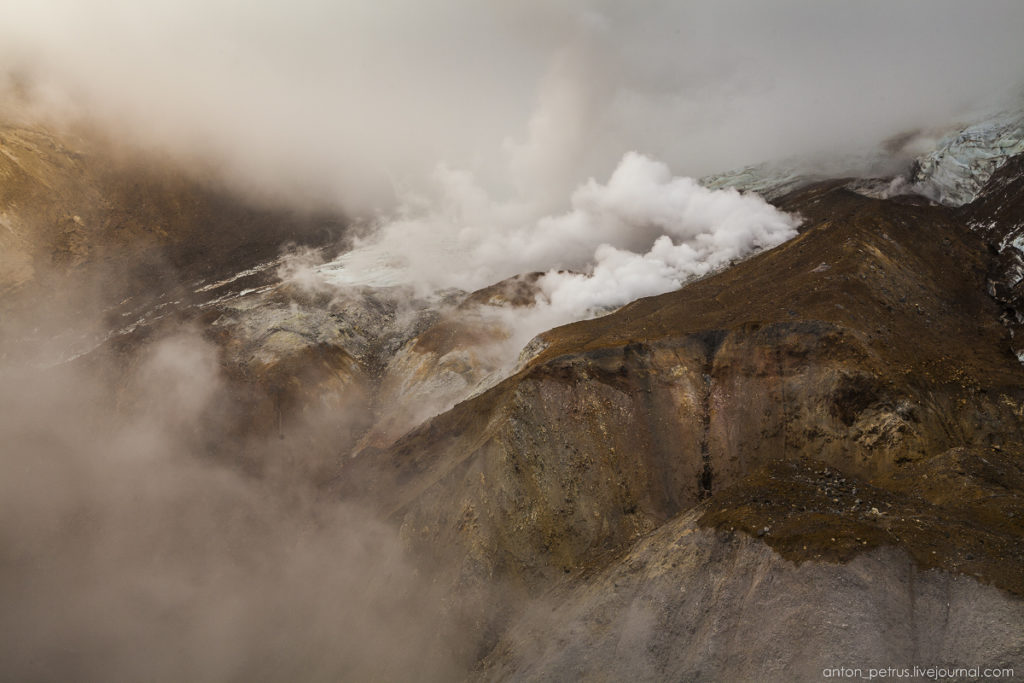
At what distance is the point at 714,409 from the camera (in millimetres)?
28172

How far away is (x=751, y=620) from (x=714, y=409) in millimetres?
12745

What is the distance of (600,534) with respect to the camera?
83.6ft

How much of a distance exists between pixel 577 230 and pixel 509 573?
162 ft

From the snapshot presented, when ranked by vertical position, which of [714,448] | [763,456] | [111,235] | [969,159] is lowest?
[763,456]

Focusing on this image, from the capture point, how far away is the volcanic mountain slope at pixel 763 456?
54.2 feet

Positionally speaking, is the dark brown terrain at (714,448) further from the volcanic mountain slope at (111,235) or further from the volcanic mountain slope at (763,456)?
the volcanic mountain slope at (111,235)

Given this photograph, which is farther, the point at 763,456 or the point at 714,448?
the point at 714,448

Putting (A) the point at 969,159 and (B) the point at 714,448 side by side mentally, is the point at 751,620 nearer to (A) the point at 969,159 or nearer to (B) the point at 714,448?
(B) the point at 714,448

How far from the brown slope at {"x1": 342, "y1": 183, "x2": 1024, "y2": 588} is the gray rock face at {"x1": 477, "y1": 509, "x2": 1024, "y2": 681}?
12.9 feet

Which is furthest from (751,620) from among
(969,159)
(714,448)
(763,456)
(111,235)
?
(111,235)

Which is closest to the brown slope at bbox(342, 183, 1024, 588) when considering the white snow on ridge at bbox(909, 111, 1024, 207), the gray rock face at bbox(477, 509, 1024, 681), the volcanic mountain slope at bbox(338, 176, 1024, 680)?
the volcanic mountain slope at bbox(338, 176, 1024, 680)

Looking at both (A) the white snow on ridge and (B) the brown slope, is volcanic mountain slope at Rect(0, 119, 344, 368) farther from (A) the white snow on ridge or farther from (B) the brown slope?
(A) the white snow on ridge

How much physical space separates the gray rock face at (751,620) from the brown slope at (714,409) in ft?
12.9

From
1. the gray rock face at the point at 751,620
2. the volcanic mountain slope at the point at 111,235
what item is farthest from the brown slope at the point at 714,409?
the volcanic mountain slope at the point at 111,235
